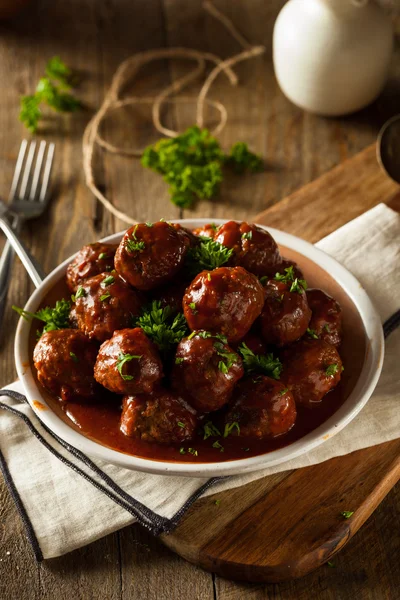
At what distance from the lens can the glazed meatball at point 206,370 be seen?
2383 millimetres

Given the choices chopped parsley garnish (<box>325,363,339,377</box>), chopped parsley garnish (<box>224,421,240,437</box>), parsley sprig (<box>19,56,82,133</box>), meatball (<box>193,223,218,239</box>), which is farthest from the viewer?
parsley sprig (<box>19,56,82,133</box>)

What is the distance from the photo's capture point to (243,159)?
4422mm

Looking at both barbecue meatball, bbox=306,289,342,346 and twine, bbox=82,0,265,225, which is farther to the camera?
twine, bbox=82,0,265,225

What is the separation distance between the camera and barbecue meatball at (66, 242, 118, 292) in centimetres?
283

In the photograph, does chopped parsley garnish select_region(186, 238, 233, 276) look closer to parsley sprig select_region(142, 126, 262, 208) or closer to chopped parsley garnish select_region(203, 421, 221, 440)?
chopped parsley garnish select_region(203, 421, 221, 440)

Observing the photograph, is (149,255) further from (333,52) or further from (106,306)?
(333,52)

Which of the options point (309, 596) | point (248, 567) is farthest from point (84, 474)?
point (309, 596)

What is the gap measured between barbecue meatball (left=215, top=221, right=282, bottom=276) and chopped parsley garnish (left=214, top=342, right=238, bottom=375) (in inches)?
15.5

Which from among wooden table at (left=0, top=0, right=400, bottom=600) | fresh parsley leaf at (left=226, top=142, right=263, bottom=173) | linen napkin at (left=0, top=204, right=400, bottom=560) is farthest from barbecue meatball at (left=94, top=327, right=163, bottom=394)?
fresh parsley leaf at (left=226, top=142, right=263, bottom=173)

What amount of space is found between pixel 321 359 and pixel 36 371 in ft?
3.44

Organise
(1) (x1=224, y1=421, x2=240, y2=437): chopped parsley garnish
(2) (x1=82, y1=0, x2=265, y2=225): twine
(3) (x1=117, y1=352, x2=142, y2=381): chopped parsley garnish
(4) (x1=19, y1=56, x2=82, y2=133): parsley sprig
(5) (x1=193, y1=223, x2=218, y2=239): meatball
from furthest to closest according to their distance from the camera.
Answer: (4) (x1=19, y1=56, x2=82, y2=133): parsley sprig, (2) (x1=82, y1=0, x2=265, y2=225): twine, (5) (x1=193, y1=223, x2=218, y2=239): meatball, (1) (x1=224, y1=421, x2=240, y2=437): chopped parsley garnish, (3) (x1=117, y1=352, x2=142, y2=381): chopped parsley garnish

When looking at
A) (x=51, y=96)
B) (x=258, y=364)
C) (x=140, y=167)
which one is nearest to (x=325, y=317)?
(x=258, y=364)

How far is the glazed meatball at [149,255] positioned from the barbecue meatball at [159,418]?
0.41 metres

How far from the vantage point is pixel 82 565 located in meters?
2.68
